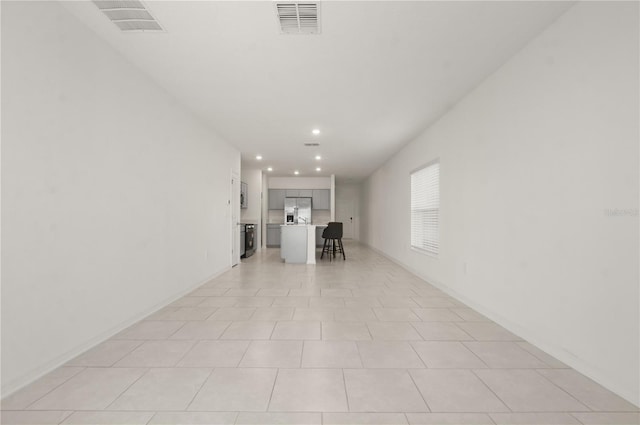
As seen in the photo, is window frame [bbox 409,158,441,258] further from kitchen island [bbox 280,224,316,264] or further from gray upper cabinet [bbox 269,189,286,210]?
gray upper cabinet [bbox 269,189,286,210]

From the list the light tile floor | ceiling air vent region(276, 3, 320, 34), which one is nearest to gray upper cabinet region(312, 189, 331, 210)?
the light tile floor

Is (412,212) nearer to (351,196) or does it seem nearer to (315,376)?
(315,376)

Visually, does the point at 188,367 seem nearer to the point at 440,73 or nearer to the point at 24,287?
the point at 24,287

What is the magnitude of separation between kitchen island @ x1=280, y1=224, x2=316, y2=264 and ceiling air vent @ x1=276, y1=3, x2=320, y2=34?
5.13m

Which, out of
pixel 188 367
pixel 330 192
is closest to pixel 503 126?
pixel 188 367

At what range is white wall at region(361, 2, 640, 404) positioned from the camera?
186cm

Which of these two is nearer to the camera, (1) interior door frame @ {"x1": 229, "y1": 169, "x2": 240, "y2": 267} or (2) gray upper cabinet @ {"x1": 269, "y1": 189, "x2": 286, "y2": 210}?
(1) interior door frame @ {"x1": 229, "y1": 169, "x2": 240, "y2": 267}

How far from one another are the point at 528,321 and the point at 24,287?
384cm

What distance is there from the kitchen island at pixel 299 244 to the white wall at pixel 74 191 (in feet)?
11.8

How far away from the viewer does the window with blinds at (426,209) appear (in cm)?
496

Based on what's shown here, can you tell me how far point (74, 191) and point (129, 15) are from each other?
1437 millimetres

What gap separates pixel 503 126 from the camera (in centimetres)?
305

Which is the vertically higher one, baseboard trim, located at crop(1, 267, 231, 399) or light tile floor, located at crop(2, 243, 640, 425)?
baseboard trim, located at crop(1, 267, 231, 399)

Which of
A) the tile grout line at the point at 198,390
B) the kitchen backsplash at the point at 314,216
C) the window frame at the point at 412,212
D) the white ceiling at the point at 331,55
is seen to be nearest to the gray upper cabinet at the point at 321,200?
the kitchen backsplash at the point at 314,216
